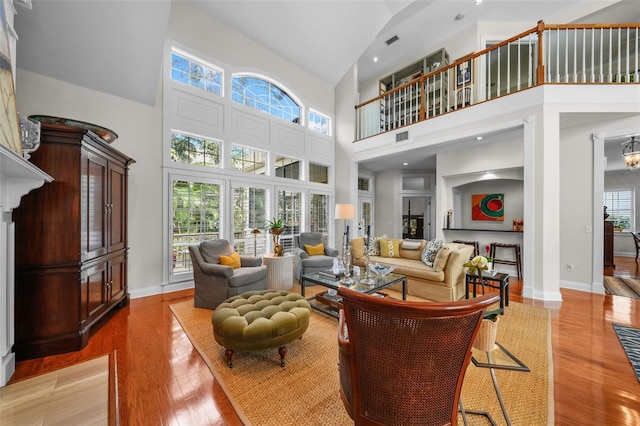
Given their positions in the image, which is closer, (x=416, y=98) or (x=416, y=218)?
(x=416, y=98)

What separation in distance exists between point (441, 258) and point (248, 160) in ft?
13.4

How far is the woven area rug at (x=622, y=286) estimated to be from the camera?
13.6ft

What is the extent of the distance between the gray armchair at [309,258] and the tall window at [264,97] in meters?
2.90

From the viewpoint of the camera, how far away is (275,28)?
17.0ft

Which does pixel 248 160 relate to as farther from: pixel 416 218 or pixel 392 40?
pixel 416 218

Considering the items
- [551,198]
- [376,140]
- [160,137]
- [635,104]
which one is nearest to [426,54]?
[376,140]

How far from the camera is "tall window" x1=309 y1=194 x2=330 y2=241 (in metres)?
6.55

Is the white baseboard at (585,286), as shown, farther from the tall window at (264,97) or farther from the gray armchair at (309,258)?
the tall window at (264,97)

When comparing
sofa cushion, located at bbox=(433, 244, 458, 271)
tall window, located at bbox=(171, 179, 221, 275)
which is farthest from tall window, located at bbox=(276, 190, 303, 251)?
sofa cushion, located at bbox=(433, 244, 458, 271)

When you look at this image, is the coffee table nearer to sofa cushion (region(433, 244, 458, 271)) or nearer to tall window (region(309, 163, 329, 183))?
sofa cushion (region(433, 244, 458, 271))

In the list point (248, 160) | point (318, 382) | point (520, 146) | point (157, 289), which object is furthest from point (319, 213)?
point (318, 382)

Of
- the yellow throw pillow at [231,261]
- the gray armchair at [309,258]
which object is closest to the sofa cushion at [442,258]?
the gray armchair at [309,258]

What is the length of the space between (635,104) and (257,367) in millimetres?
6244

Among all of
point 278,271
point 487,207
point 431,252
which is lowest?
point 278,271
